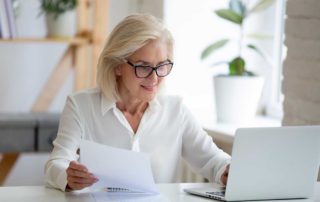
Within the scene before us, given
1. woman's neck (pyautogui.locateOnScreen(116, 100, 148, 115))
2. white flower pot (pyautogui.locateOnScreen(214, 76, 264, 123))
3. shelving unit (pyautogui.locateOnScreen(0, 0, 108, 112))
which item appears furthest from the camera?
shelving unit (pyautogui.locateOnScreen(0, 0, 108, 112))

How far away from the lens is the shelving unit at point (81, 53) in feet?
13.1

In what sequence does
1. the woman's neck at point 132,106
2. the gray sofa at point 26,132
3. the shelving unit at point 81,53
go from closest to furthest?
the woman's neck at point 132,106 → the gray sofa at point 26,132 → the shelving unit at point 81,53

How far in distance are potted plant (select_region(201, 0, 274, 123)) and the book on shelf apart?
3.47 feet

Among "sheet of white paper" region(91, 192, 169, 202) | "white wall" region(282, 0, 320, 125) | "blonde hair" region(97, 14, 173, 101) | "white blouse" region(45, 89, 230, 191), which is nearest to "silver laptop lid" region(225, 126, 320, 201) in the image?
"sheet of white paper" region(91, 192, 169, 202)

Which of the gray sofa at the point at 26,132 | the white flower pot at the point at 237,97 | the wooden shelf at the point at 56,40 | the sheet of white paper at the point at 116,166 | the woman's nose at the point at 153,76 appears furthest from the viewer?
the wooden shelf at the point at 56,40

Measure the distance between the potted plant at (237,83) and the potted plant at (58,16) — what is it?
910 millimetres

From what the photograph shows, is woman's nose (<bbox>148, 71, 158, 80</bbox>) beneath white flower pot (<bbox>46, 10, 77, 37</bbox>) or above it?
beneath

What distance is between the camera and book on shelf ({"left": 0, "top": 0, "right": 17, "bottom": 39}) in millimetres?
3869

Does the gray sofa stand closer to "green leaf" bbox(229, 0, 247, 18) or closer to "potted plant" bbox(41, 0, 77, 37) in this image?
"potted plant" bbox(41, 0, 77, 37)

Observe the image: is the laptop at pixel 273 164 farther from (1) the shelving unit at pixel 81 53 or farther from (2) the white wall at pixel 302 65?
(1) the shelving unit at pixel 81 53

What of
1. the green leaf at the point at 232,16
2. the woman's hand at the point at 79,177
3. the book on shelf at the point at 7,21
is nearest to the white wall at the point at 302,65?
the green leaf at the point at 232,16

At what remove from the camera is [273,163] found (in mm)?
2059

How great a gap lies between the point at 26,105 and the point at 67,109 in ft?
6.48

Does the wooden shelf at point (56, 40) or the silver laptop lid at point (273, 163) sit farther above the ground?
the wooden shelf at point (56, 40)
